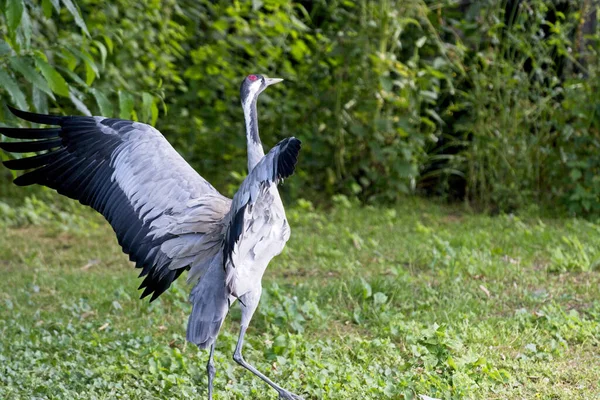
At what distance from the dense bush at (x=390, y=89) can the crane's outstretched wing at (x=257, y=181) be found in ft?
13.8

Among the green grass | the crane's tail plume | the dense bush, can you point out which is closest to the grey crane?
the crane's tail plume

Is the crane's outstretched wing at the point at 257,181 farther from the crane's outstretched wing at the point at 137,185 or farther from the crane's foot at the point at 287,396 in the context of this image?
the crane's foot at the point at 287,396

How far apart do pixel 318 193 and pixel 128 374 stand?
499 cm

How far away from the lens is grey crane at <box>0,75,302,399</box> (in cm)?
409

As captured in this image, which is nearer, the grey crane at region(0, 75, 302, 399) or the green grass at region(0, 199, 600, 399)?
the grey crane at region(0, 75, 302, 399)

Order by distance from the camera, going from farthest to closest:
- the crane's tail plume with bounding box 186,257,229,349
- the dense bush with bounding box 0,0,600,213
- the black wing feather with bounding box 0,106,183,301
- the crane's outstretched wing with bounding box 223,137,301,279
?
the dense bush with bounding box 0,0,600,213
the black wing feather with bounding box 0,106,183,301
the crane's tail plume with bounding box 186,257,229,349
the crane's outstretched wing with bounding box 223,137,301,279

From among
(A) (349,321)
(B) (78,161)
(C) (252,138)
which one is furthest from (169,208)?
(A) (349,321)

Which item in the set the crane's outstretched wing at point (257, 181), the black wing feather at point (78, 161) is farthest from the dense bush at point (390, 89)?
the crane's outstretched wing at point (257, 181)

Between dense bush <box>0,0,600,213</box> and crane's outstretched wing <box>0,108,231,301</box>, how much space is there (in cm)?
329

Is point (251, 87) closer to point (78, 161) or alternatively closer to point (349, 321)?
point (78, 161)

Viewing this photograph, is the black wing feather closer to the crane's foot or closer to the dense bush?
the crane's foot

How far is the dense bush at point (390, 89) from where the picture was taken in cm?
814

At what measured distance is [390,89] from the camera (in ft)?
27.3

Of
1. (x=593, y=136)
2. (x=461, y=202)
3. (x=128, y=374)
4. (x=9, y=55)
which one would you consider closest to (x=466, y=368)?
(x=128, y=374)
